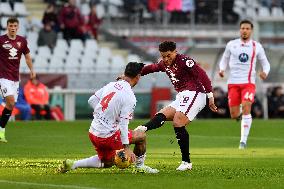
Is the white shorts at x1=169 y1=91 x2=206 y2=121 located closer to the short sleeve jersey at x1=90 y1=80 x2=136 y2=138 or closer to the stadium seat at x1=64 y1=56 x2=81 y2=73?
the short sleeve jersey at x1=90 y1=80 x2=136 y2=138

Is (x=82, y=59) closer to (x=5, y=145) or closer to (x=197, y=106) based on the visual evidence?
(x=5, y=145)

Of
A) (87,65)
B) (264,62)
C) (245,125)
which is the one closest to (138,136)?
(245,125)

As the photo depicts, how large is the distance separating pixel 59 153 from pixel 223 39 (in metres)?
24.7

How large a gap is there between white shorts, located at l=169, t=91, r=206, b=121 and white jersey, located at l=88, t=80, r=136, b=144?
1.93 meters

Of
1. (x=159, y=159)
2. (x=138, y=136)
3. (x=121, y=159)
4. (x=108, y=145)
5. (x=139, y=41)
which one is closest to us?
(x=121, y=159)

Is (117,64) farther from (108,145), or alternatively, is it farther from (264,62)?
(108,145)

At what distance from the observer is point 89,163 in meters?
13.4

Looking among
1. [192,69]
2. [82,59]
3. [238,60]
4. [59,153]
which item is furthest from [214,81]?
[192,69]

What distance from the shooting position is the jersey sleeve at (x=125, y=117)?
13086mm

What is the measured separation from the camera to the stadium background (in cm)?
3384

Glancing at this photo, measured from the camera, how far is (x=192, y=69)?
599 inches

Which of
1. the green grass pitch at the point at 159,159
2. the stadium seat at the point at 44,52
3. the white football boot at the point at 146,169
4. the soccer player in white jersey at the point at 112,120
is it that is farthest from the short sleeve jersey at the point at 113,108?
the stadium seat at the point at 44,52

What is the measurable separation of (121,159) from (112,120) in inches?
20.9

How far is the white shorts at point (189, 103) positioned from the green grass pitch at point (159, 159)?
778 millimetres
